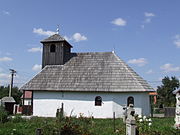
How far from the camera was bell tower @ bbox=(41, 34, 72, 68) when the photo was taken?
23344mm

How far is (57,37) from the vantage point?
24031 mm

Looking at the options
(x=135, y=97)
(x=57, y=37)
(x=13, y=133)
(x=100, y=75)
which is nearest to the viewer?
(x=13, y=133)

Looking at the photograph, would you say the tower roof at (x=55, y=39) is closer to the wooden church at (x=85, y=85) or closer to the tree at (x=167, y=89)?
the wooden church at (x=85, y=85)

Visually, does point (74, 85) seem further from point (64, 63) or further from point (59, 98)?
point (64, 63)

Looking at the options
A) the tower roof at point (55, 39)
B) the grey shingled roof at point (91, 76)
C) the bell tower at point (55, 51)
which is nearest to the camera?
the grey shingled roof at point (91, 76)

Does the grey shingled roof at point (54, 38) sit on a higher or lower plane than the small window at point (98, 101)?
higher

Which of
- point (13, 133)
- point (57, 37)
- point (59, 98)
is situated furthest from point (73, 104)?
point (13, 133)

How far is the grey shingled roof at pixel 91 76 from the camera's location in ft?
64.7

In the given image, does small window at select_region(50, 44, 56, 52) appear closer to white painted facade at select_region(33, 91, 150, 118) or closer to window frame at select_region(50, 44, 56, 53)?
window frame at select_region(50, 44, 56, 53)

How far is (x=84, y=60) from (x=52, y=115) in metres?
6.31

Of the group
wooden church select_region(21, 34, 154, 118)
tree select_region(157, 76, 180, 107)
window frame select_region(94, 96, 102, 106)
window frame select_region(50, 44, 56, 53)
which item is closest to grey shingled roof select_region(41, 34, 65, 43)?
wooden church select_region(21, 34, 154, 118)

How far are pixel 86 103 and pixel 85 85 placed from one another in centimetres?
162

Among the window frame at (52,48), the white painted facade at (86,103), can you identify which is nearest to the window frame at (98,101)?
the white painted facade at (86,103)

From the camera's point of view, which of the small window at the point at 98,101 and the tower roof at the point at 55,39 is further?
the tower roof at the point at 55,39
